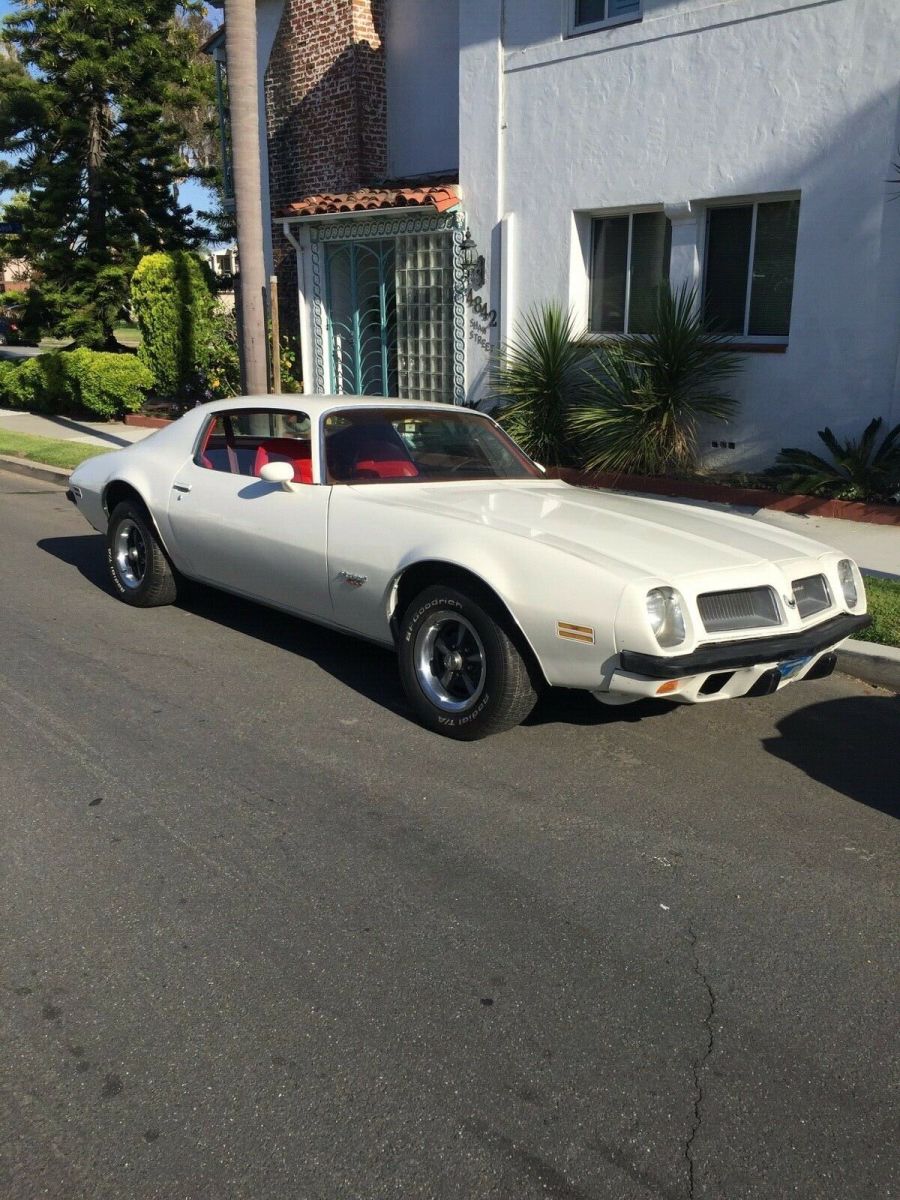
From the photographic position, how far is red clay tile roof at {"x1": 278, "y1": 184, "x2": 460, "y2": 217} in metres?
12.6

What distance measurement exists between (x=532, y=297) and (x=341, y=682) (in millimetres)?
7924

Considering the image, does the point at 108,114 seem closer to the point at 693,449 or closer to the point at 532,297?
the point at 532,297

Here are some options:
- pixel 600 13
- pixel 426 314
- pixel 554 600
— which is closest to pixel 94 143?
pixel 426 314

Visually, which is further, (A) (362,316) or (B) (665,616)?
(A) (362,316)

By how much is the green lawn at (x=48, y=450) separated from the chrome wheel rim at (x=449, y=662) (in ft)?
29.5

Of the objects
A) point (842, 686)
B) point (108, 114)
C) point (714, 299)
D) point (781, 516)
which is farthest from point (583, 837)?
point (108, 114)

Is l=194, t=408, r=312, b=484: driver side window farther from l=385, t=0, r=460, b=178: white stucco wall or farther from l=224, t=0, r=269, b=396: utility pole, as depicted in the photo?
l=385, t=0, r=460, b=178: white stucco wall

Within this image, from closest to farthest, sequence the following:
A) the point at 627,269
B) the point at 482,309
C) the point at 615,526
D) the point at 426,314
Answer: the point at 615,526 → the point at 627,269 → the point at 482,309 → the point at 426,314

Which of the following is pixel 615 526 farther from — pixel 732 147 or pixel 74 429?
pixel 74 429

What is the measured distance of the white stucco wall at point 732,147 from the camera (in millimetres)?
9516

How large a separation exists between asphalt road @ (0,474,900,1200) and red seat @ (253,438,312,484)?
141cm

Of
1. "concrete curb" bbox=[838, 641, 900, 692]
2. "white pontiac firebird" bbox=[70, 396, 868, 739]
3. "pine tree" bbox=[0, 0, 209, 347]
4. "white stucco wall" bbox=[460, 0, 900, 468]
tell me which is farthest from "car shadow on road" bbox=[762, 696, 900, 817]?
"pine tree" bbox=[0, 0, 209, 347]

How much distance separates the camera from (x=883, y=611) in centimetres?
643

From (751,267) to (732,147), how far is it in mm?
1139
